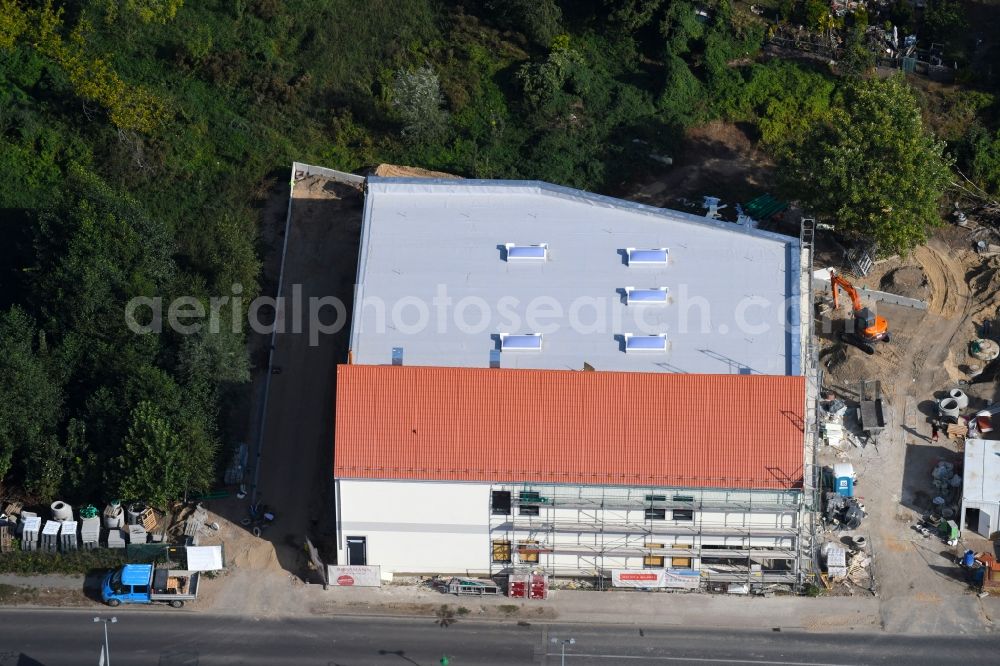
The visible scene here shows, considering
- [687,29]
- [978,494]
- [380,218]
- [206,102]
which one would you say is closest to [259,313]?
[380,218]

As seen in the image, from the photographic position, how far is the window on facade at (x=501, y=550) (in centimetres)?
7094

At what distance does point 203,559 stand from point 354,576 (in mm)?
7900

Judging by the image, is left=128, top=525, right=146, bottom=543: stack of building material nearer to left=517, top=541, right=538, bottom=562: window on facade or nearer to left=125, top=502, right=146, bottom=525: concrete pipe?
left=125, top=502, right=146, bottom=525: concrete pipe

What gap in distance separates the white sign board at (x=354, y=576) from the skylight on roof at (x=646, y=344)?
17.2m

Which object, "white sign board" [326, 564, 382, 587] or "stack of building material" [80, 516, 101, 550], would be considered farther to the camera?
"stack of building material" [80, 516, 101, 550]

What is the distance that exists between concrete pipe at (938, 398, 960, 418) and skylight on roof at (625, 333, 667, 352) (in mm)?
16602

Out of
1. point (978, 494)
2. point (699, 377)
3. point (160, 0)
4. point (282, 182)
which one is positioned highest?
point (160, 0)

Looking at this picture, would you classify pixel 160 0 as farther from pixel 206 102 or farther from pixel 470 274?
pixel 470 274

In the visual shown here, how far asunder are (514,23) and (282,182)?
19467 mm

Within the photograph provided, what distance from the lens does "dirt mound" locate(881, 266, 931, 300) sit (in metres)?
82.5

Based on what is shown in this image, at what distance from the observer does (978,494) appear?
72875 mm

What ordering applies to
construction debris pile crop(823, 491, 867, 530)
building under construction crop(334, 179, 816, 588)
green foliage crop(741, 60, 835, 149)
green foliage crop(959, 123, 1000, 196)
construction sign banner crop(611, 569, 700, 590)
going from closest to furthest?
1. building under construction crop(334, 179, 816, 588)
2. construction sign banner crop(611, 569, 700, 590)
3. construction debris pile crop(823, 491, 867, 530)
4. green foliage crop(959, 123, 1000, 196)
5. green foliage crop(741, 60, 835, 149)

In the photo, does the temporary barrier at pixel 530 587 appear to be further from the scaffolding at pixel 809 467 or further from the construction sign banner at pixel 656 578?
the scaffolding at pixel 809 467

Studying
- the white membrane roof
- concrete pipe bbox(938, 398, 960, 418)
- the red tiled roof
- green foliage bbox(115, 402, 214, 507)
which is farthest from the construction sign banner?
green foliage bbox(115, 402, 214, 507)
